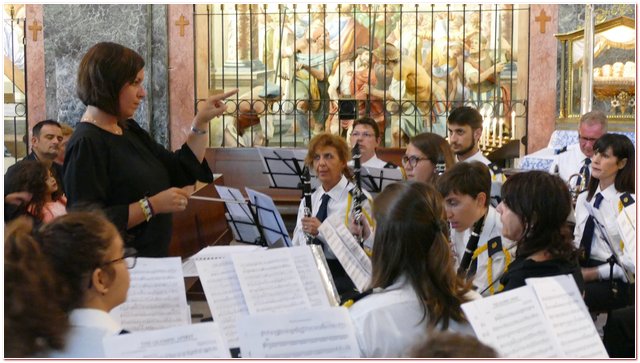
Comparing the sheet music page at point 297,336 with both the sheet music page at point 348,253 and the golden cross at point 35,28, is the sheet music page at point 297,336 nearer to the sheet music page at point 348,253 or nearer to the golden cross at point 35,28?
the sheet music page at point 348,253

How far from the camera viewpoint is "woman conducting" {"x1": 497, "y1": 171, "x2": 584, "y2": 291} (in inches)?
109

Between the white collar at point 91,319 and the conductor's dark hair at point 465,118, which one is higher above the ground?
the conductor's dark hair at point 465,118

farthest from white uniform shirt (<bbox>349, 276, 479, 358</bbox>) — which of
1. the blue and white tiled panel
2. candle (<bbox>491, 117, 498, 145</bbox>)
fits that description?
candle (<bbox>491, 117, 498, 145</bbox>)

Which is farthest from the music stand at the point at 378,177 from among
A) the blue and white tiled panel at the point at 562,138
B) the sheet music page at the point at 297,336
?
the blue and white tiled panel at the point at 562,138

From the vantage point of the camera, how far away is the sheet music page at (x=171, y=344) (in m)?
1.64

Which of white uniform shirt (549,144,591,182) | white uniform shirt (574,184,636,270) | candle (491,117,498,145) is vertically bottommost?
white uniform shirt (574,184,636,270)

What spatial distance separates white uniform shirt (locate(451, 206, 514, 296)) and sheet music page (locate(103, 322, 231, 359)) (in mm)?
1583

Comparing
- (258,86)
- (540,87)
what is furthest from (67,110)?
(540,87)

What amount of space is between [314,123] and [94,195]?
7.96 metres

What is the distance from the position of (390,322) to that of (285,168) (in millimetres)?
3843

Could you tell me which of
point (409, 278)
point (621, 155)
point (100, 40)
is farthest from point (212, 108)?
point (100, 40)

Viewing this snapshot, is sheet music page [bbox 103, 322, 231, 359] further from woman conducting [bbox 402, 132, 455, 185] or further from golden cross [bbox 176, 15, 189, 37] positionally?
golden cross [bbox 176, 15, 189, 37]

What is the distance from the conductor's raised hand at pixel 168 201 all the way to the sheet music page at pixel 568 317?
1394mm

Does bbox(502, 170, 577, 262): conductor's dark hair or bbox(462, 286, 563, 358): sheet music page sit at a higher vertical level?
bbox(502, 170, 577, 262): conductor's dark hair
